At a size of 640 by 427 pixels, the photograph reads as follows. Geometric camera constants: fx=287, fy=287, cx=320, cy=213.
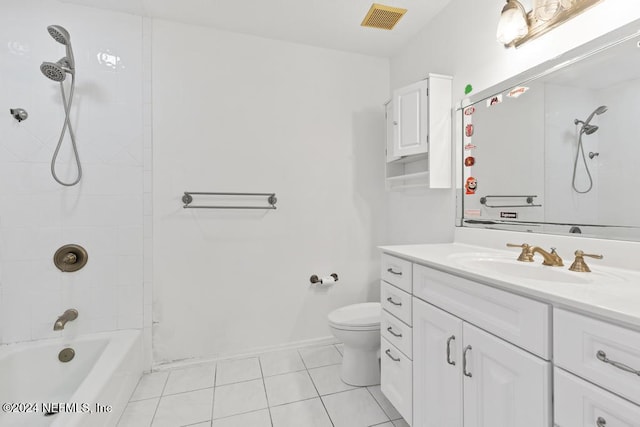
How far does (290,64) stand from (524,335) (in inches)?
85.8

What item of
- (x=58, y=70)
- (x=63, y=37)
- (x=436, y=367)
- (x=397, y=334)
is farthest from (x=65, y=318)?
(x=436, y=367)

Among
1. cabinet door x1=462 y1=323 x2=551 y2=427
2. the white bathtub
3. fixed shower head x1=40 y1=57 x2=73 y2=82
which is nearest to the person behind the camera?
cabinet door x1=462 y1=323 x2=551 y2=427

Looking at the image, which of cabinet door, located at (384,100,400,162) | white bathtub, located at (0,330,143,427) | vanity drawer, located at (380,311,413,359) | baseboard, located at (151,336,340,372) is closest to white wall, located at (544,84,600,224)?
vanity drawer, located at (380,311,413,359)

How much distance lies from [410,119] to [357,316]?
132 cm

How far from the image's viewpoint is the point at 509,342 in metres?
0.84

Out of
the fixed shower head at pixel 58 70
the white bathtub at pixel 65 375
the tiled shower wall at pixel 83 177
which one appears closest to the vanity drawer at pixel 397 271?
the white bathtub at pixel 65 375

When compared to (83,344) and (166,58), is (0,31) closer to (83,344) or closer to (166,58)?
(166,58)

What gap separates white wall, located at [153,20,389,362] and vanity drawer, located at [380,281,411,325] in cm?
85

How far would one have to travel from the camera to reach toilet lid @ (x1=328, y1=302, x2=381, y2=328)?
1.71m

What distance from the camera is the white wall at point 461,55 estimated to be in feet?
3.61

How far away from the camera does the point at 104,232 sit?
183 centimetres

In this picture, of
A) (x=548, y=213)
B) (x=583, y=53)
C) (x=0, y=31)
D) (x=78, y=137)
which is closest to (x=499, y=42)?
(x=583, y=53)

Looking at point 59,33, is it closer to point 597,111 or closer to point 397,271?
point 397,271

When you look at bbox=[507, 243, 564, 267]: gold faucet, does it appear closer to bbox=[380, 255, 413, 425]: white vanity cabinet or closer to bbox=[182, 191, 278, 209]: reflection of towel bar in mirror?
bbox=[380, 255, 413, 425]: white vanity cabinet
